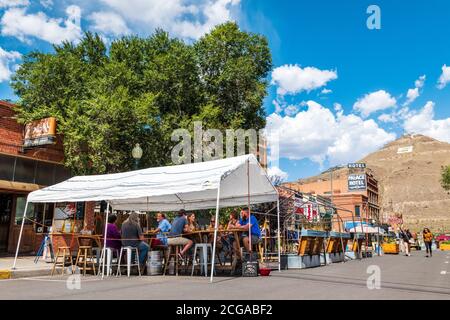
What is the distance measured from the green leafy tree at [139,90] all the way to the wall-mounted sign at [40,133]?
42 cm

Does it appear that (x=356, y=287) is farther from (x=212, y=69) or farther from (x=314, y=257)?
(x=212, y=69)

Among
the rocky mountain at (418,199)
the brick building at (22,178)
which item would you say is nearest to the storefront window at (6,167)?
the brick building at (22,178)

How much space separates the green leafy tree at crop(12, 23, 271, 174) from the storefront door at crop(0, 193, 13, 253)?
10.1 ft

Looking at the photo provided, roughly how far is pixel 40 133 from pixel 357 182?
86.0 meters

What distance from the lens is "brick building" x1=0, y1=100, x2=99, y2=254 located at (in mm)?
16953

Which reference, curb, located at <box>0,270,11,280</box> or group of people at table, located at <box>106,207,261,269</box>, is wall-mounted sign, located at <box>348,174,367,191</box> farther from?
curb, located at <box>0,270,11,280</box>

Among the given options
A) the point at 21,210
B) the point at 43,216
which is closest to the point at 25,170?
the point at 21,210

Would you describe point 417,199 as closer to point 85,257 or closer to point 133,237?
point 133,237

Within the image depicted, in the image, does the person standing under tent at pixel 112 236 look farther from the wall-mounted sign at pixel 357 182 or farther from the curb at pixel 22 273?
the wall-mounted sign at pixel 357 182

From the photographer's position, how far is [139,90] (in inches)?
914
